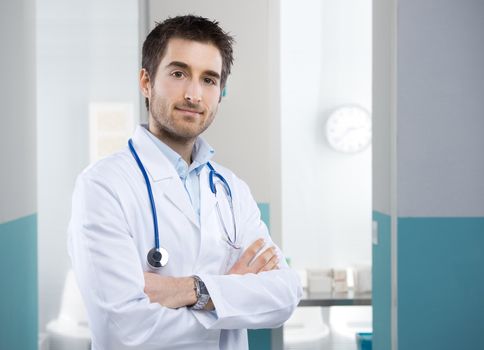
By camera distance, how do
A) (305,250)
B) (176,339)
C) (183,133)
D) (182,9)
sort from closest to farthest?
(176,339), (183,133), (182,9), (305,250)

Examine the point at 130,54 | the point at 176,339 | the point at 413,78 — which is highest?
the point at 130,54

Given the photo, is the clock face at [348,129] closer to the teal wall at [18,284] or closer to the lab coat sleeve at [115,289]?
the teal wall at [18,284]

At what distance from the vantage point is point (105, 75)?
2.46 m

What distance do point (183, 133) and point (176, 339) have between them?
47 centimetres

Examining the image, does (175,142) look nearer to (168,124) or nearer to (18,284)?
(168,124)

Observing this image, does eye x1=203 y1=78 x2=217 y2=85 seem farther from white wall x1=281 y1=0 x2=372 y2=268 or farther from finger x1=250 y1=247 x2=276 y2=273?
white wall x1=281 y1=0 x2=372 y2=268

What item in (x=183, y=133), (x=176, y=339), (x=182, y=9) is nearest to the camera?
(x=176, y=339)

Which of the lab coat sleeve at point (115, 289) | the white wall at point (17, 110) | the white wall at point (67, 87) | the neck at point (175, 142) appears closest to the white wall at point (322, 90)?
the white wall at point (67, 87)

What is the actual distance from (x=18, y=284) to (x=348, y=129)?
5.57 ft

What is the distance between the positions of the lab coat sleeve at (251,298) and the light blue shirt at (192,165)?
0.62 ft

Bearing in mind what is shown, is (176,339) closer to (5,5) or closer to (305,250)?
(5,5)

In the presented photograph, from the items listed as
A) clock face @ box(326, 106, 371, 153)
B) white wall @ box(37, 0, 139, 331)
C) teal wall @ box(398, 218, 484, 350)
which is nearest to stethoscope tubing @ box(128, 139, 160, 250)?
teal wall @ box(398, 218, 484, 350)

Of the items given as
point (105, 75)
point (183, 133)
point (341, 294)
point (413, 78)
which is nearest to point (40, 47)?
point (105, 75)

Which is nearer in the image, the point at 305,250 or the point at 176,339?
the point at 176,339
